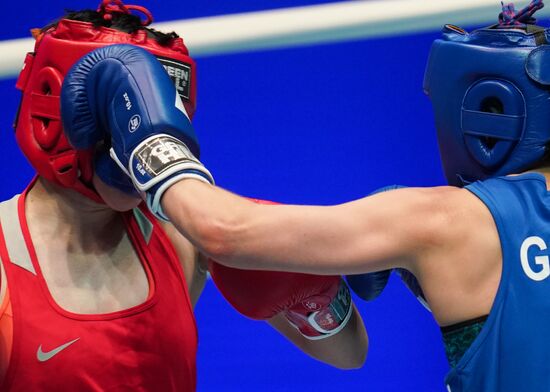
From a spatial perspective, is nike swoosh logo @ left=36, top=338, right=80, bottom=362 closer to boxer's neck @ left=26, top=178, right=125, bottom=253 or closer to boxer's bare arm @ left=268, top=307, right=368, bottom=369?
boxer's neck @ left=26, top=178, right=125, bottom=253

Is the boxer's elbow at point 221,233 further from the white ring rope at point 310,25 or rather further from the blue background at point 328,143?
the blue background at point 328,143

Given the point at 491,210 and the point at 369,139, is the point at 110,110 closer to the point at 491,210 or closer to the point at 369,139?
the point at 491,210

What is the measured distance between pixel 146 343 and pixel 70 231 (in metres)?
0.31

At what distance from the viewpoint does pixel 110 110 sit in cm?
169

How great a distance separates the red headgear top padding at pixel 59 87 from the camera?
1881 mm

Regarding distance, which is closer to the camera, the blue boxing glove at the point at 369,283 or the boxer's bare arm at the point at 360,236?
the boxer's bare arm at the point at 360,236

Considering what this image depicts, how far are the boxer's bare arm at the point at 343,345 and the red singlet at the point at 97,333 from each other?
0.32 meters

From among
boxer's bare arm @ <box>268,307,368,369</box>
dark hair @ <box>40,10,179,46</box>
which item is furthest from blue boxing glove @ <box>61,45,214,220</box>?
boxer's bare arm @ <box>268,307,368,369</box>

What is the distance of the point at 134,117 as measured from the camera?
1.64m

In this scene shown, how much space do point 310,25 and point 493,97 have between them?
1.12 m

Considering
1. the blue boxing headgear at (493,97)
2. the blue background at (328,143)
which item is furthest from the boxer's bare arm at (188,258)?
the blue background at (328,143)

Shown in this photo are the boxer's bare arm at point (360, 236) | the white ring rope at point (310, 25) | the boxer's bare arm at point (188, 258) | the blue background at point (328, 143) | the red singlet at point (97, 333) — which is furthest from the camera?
the blue background at point (328, 143)

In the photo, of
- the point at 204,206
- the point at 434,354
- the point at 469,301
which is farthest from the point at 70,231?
the point at 434,354

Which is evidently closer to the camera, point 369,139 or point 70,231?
point 70,231
